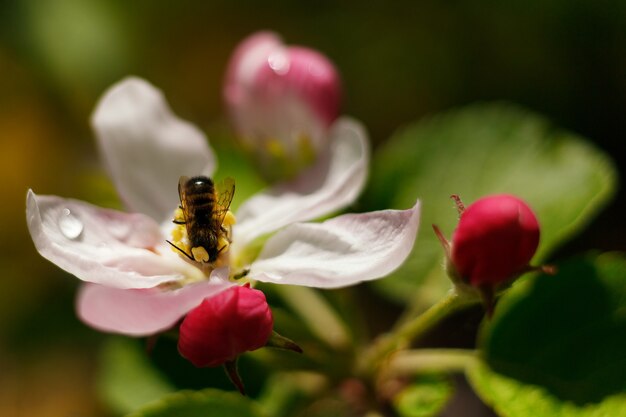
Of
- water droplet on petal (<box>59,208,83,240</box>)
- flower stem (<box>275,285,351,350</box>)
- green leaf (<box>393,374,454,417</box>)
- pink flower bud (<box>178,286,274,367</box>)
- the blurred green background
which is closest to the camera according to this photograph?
pink flower bud (<box>178,286,274,367</box>)

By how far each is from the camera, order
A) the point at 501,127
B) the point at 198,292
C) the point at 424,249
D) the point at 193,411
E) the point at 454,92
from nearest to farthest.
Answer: the point at 198,292
the point at 193,411
the point at 424,249
the point at 501,127
the point at 454,92

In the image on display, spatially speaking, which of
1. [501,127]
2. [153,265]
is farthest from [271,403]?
[501,127]

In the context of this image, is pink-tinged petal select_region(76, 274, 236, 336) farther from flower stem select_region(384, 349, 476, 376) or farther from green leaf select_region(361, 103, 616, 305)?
green leaf select_region(361, 103, 616, 305)

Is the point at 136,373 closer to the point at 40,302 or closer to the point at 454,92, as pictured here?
the point at 40,302

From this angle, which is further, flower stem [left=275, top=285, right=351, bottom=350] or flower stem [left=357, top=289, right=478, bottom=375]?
flower stem [left=275, top=285, right=351, bottom=350]

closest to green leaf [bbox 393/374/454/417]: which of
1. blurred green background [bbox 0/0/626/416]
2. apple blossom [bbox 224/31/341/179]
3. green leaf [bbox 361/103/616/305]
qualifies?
green leaf [bbox 361/103/616/305]

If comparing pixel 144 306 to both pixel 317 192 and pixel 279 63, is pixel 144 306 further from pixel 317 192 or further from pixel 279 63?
pixel 279 63

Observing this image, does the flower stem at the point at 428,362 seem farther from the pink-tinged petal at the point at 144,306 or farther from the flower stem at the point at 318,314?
the pink-tinged petal at the point at 144,306
